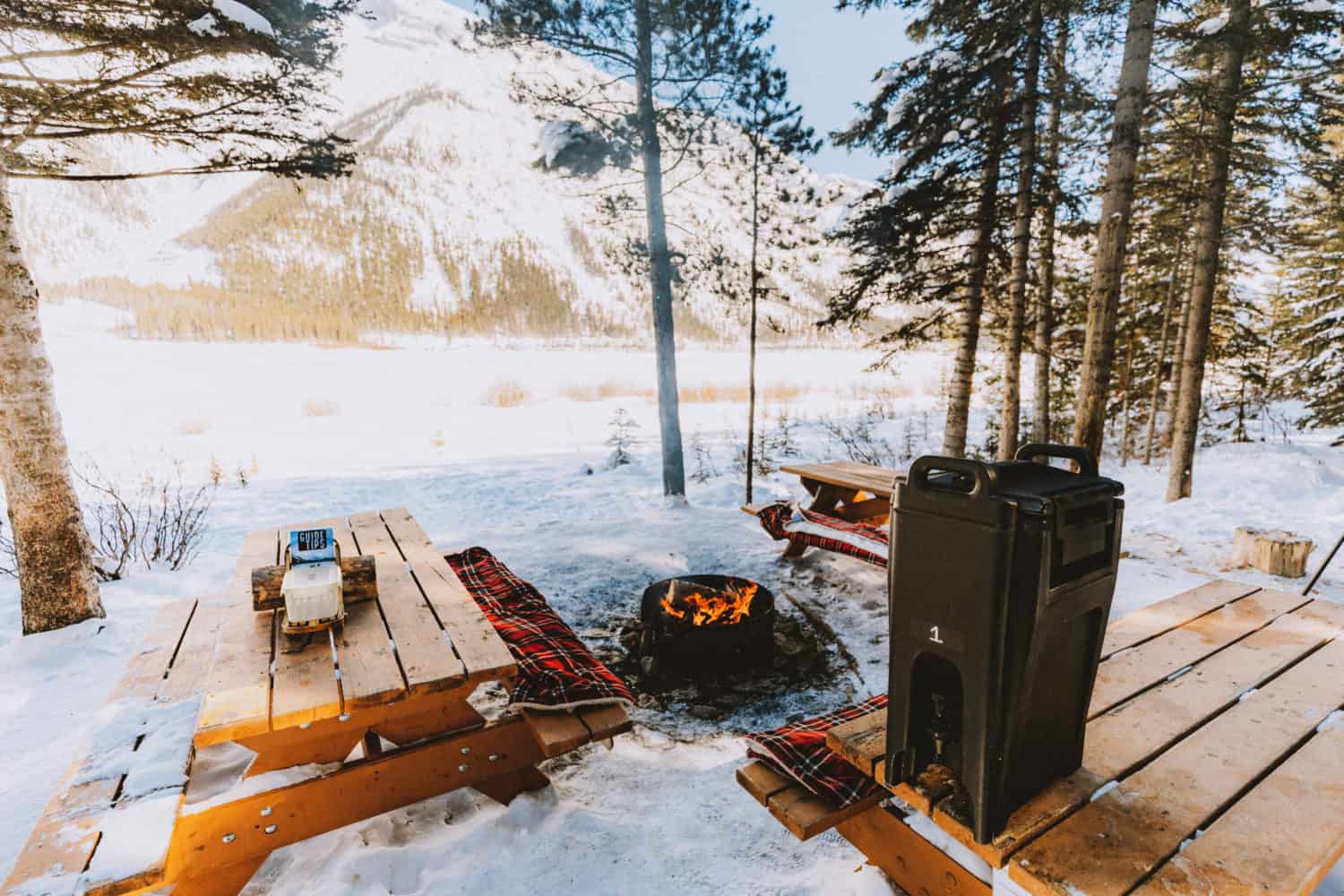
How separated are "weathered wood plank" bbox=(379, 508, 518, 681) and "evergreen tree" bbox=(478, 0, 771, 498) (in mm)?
5202

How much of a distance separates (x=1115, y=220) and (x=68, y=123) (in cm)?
897

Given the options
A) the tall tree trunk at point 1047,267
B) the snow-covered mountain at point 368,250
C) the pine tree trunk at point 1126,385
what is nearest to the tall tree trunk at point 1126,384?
the pine tree trunk at point 1126,385

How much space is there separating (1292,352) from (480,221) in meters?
94.0

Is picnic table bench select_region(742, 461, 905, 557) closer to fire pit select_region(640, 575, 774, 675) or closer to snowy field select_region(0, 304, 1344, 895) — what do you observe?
snowy field select_region(0, 304, 1344, 895)

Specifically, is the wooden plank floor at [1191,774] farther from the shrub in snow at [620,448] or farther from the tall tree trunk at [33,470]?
the shrub in snow at [620,448]

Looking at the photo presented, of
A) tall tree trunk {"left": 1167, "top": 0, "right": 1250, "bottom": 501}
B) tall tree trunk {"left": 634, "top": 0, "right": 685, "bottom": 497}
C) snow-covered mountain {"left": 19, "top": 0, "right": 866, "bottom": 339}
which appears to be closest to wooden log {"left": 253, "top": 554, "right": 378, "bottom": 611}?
tall tree trunk {"left": 634, "top": 0, "right": 685, "bottom": 497}

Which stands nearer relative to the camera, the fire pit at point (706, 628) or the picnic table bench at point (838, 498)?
the fire pit at point (706, 628)

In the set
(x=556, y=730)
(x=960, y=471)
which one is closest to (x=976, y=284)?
(x=960, y=471)

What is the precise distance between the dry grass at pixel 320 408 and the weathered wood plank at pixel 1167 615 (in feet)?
61.5

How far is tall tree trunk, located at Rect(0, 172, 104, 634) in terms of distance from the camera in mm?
3945

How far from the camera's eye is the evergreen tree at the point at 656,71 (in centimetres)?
803

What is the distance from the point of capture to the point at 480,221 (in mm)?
91250

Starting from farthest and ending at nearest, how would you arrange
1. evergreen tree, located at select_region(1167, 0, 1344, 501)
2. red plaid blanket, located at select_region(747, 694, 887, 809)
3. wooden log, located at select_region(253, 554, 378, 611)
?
evergreen tree, located at select_region(1167, 0, 1344, 501) → wooden log, located at select_region(253, 554, 378, 611) → red plaid blanket, located at select_region(747, 694, 887, 809)

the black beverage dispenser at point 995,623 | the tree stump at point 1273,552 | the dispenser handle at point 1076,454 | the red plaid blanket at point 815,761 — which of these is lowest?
the tree stump at point 1273,552
